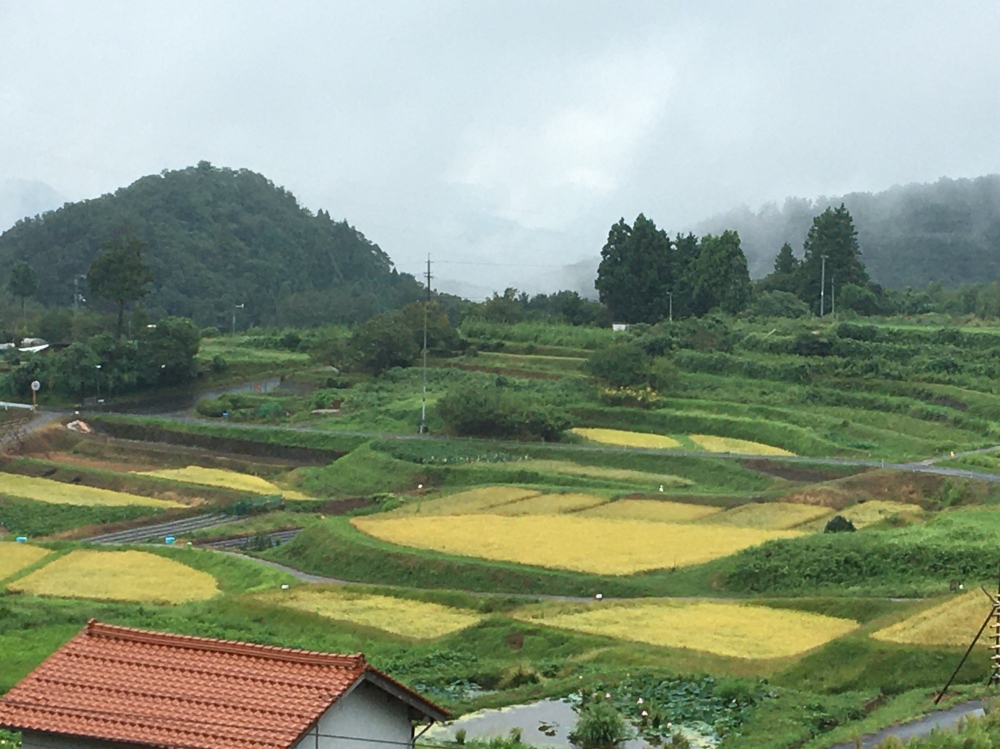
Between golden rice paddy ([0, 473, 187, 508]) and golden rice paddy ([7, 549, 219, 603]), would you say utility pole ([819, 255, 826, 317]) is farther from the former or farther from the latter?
golden rice paddy ([7, 549, 219, 603])

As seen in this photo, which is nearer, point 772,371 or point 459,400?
point 459,400

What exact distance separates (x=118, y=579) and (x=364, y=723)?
83.1 feet

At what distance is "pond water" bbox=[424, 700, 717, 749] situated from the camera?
71.1 feet

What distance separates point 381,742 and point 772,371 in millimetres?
58180

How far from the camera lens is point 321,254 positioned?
148m

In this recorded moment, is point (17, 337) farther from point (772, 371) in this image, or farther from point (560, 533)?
point (560, 533)

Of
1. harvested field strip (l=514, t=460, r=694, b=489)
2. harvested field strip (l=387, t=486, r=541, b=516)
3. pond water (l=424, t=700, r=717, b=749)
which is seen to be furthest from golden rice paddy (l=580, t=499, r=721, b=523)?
pond water (l=424, t=700, r=717, b=749)

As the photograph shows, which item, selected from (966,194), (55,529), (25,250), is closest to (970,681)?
(55,529)

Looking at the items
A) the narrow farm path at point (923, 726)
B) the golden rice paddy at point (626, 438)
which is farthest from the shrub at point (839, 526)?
the golden rice paddy at point (626, 438)

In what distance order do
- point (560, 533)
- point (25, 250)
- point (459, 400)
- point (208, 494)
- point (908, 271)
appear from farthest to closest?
point (908, 271), point (25, 250), point (459, 400), point (208, 494), point (560, 533)

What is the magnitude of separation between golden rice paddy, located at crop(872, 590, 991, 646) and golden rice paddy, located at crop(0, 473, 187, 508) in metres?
31.8

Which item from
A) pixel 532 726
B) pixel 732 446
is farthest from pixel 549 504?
pixel 532 726

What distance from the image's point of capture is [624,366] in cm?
6638

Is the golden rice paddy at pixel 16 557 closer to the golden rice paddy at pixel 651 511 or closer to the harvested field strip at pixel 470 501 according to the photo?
the harvested field strip at pixel 470 501
